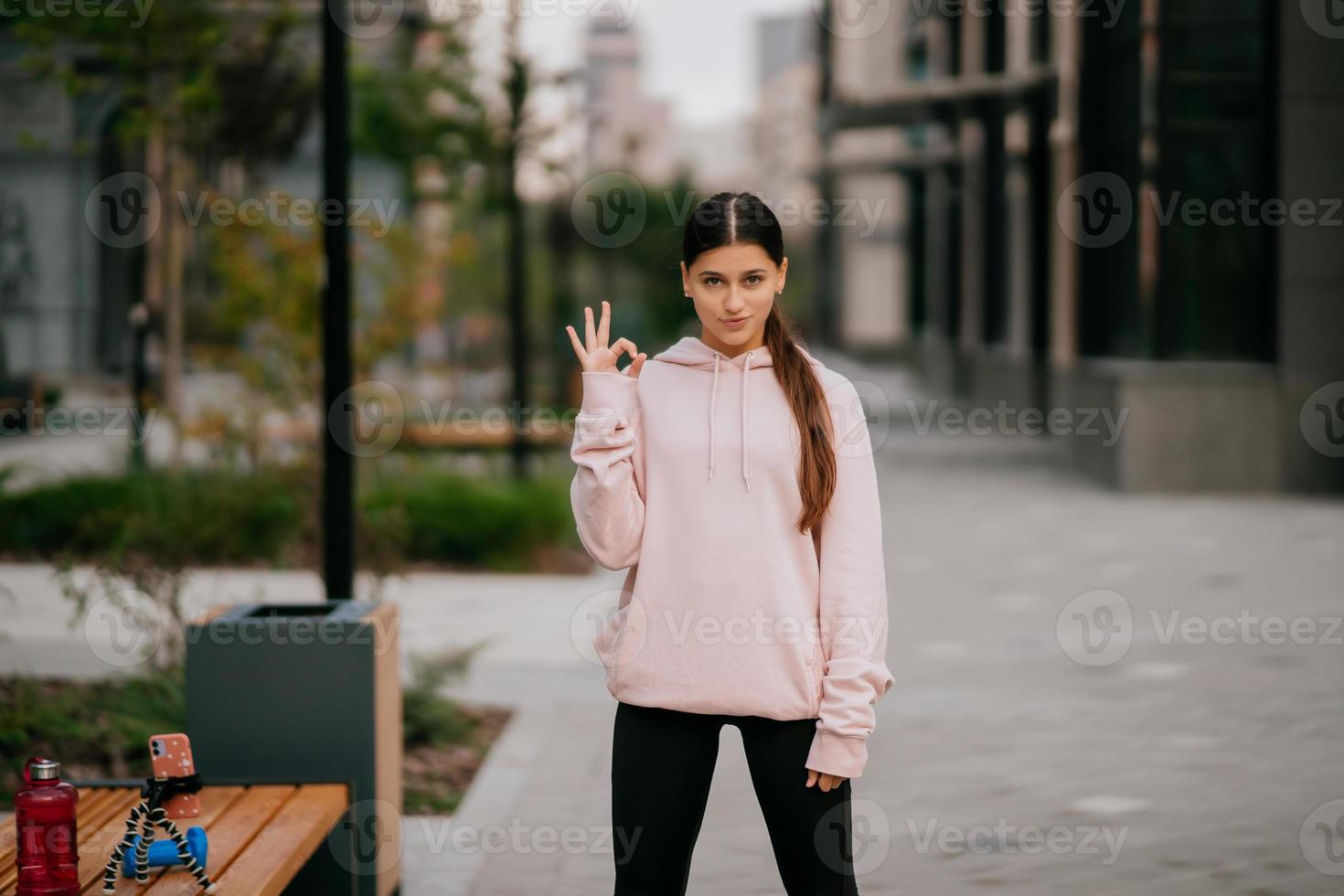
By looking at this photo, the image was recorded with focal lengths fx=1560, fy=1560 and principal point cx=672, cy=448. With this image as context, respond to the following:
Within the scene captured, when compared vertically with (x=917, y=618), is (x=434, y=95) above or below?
above

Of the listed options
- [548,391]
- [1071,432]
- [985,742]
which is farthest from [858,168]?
[985,742]

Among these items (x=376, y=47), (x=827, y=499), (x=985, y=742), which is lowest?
(x=985, y=742)

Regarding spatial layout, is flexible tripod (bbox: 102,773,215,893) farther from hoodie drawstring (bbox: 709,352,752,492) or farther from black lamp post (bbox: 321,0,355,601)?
black lamp post (bbox: 321,0,355,601)

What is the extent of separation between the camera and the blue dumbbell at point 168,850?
3.25 m

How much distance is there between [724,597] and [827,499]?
0.28m

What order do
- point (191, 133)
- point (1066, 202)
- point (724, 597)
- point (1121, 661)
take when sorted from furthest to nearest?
1. point (1066, 202)
2. point (191, 133)
3. point (1121, 661)
4. point (724, 597)

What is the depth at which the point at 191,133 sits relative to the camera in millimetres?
13258

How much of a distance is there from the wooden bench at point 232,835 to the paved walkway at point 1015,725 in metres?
0.89

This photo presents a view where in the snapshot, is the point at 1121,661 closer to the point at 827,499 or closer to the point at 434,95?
the point at 827,499

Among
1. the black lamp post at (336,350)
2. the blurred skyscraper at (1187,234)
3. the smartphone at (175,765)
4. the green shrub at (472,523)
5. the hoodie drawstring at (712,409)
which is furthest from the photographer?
the blurred skyscraper at (1187,234)

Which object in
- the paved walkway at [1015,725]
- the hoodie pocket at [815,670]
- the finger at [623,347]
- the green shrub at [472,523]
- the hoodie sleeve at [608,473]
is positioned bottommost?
the paved walkway at [1015,725]

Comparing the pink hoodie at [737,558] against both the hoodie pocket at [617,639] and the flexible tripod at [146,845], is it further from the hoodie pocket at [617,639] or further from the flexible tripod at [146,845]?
the flexible tripod at [146,845]

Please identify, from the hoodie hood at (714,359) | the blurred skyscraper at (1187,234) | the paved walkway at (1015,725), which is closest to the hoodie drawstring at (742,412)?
the hoodie hood at (714,359)

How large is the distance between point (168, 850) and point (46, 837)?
278mm
